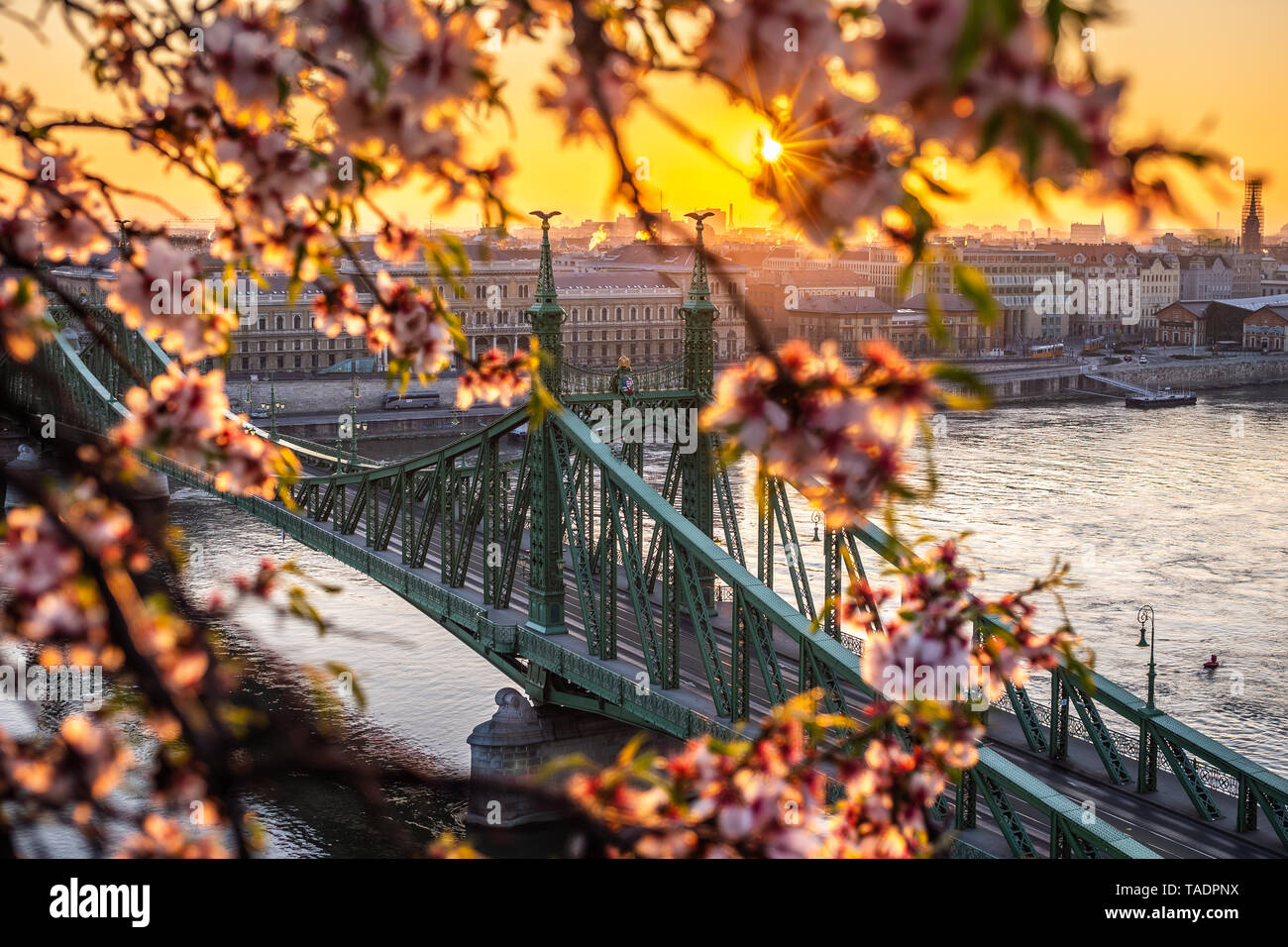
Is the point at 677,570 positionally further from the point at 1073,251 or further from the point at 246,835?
the point at 1073,251

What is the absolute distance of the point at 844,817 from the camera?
3568mm

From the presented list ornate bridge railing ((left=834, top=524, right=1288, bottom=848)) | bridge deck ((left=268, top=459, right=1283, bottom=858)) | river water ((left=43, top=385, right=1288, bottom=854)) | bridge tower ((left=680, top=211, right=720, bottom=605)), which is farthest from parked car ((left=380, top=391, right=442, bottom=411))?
ornate bridge railing ((left=834, top=524, right=1288, bottom=848))

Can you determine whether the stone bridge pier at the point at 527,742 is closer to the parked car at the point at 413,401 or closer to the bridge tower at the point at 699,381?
the bridge tower at the point at 699,381

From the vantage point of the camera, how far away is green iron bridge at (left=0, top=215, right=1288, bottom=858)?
16.8 meters

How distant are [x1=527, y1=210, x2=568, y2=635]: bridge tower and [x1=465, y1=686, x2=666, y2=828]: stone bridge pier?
3.85 ft

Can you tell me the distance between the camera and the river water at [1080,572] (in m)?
25.3

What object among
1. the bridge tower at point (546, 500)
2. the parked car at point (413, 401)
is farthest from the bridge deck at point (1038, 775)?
the parked car at point (413, 401)

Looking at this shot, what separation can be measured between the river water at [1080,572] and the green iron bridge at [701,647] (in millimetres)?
1809

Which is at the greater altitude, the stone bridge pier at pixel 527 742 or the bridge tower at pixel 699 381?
the bridge tower at pixel 699 381

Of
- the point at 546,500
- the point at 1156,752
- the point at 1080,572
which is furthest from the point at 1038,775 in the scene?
the point at 1080,572

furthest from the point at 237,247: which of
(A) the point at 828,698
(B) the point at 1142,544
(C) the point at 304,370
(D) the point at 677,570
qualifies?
(C) the point at 304,370

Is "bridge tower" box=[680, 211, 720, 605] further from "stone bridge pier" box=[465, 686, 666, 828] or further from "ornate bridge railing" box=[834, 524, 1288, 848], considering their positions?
"ornate bridge railing" box=[834, 524, 1288, 848]

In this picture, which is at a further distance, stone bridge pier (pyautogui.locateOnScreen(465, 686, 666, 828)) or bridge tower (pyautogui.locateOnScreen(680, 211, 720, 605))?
bridge tower (pyautogui.locateOnScreen(680, 211, 720, 605))
